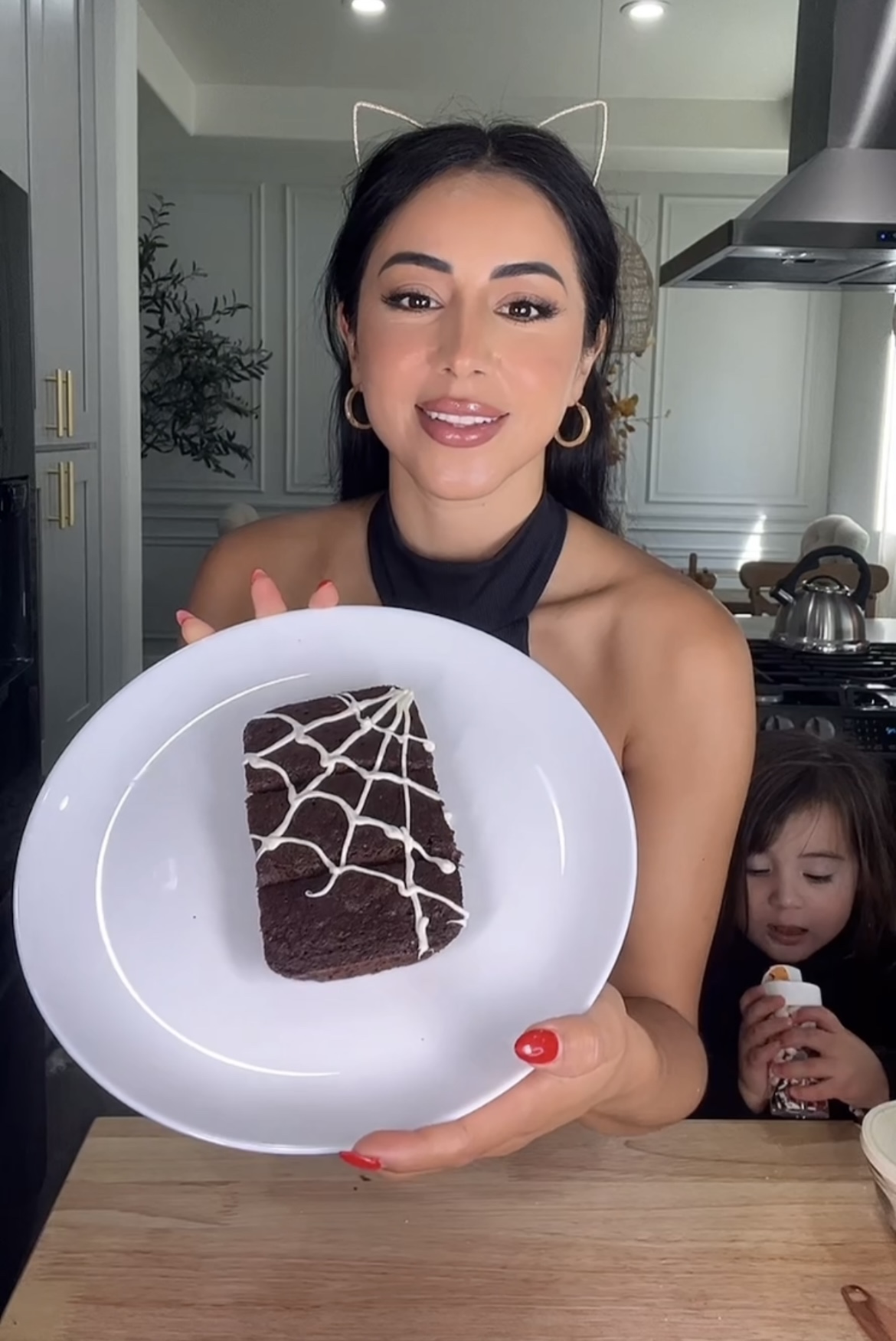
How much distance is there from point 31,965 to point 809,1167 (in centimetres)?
66

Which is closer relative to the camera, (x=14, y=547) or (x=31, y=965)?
(x=31, y=965)

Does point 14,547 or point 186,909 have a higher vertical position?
point 14,547

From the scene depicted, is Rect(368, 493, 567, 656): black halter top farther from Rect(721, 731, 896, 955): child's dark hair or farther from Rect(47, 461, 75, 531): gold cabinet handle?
Rect(47, 461, 75, 531): gold cabinet handle

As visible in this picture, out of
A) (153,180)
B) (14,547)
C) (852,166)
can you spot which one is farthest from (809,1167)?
(153,180)

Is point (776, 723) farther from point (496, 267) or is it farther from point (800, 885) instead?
point (496, 267)

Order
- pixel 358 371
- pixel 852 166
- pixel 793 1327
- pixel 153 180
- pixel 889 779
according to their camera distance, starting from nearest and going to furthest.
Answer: pixel 793 1327
pixel 358 371
pixel 889 779
pixel 852 166
pixel 153 180

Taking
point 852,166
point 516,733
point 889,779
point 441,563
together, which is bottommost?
point 889,779

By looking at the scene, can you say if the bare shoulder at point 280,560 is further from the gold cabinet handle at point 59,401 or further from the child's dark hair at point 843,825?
the gold cabinet handle at point 59,401

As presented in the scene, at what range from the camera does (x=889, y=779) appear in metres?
2.39

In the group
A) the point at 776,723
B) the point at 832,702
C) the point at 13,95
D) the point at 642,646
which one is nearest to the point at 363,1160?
the point at 642,646

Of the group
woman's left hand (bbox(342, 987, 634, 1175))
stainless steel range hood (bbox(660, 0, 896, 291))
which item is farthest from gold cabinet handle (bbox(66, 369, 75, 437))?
woman's left hand (bbox(342, 987, 634, 1175))

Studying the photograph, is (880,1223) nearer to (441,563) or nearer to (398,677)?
(398,677)

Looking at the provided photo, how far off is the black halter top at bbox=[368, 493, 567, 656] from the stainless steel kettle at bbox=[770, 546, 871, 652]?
2064mm

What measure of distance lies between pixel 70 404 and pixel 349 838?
2.25m
